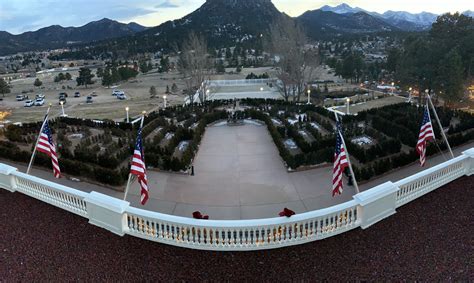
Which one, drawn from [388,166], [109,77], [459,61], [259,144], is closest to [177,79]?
[109,77]

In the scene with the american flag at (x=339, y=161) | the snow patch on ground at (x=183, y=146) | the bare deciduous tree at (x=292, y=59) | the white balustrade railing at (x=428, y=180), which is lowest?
the snow patch on ground at (x=183, y=146)

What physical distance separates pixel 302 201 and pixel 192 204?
3.80 meters

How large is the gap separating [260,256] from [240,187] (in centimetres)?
537

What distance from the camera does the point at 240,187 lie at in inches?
517

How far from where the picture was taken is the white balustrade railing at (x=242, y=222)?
8008mm

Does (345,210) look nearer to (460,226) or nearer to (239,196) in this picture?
(460,226)

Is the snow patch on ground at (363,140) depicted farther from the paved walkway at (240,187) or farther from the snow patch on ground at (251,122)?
the snow patch on ground at (251,122)

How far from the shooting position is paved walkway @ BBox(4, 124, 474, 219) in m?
11.4

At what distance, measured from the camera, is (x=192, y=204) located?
11.8m

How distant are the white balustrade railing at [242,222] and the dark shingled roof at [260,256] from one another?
201 mm

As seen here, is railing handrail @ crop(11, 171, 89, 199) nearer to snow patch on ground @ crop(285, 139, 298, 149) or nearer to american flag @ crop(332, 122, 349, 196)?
american flag @ crop(332, 122, 349, 196)

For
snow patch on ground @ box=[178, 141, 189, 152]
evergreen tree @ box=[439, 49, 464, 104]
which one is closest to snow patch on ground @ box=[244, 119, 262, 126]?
snow patch on ground @ box=[178, 141, 189, 152]

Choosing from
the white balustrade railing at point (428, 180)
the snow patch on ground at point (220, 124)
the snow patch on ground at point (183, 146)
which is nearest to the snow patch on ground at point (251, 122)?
the snow patch on ground at point (220, 124)

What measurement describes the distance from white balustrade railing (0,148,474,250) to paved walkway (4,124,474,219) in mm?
2362
